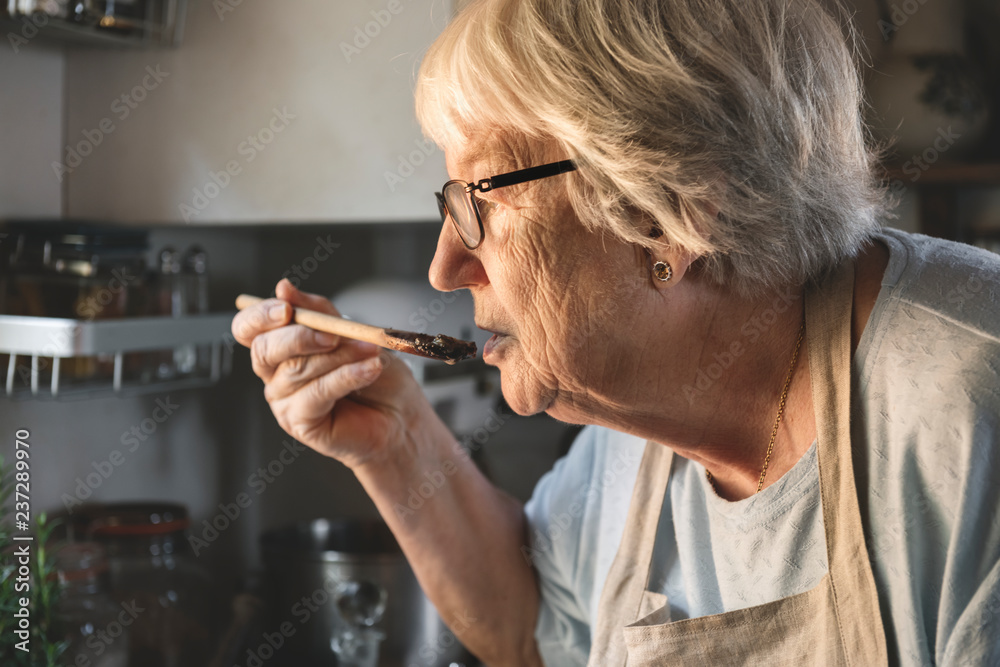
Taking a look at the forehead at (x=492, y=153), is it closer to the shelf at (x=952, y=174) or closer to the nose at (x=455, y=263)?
the nose at (x=455, y=263)

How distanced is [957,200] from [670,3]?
39.3 inches

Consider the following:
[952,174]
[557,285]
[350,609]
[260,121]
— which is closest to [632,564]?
[557,285]

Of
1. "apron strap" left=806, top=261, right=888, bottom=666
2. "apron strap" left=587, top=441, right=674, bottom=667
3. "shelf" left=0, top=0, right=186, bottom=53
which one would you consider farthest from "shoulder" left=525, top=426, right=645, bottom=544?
"shelf" left=0, top=0, right=186, bottom=53

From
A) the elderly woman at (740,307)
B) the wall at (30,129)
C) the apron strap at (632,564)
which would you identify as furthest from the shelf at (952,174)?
the wall at (30,129)

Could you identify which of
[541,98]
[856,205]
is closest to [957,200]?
[856,205]

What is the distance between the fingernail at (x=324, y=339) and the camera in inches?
37.6

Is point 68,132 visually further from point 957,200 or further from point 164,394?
point 957,200

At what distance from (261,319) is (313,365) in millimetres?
87

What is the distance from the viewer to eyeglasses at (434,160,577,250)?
2.46 feet

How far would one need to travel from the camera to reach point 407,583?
1.40 metres

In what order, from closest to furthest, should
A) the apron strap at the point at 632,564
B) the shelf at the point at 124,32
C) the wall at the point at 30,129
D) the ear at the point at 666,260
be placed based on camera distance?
the ear at the point at 666,260 → the apron strap at the point at 632,564 → the shelf at the point at 124,32 → the wall at the point at 30,129

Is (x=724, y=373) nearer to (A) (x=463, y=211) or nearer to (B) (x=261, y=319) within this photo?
(A) (x=463, y=211)

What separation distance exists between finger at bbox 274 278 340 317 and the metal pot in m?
0.52

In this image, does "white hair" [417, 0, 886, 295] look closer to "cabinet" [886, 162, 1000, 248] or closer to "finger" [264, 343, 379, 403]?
"finger" [264, 343, 379, 403]
